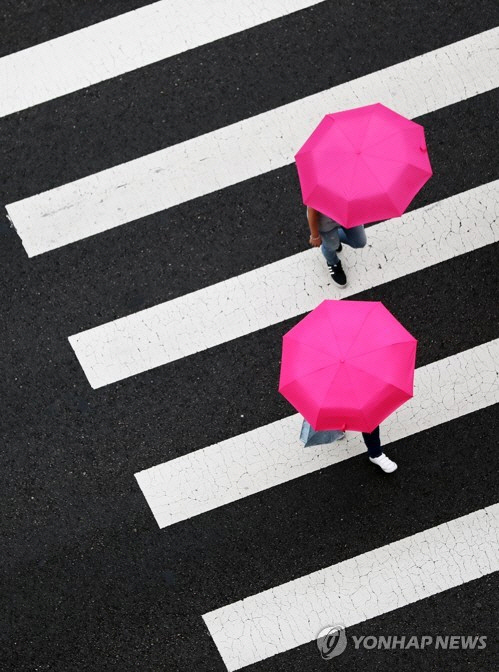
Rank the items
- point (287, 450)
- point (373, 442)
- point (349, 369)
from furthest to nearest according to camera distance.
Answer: point (287, 450), point (373, 442), point (349, 369)

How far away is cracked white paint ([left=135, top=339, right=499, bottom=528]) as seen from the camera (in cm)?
824

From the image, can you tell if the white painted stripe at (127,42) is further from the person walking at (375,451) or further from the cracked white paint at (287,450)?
the person walking at (375,451)

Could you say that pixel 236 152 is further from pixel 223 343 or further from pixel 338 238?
pixel 223 343

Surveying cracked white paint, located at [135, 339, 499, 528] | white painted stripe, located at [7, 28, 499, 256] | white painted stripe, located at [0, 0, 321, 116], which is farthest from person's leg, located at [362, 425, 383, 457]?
white painted stripe, located at [0, 0, 321, 116]

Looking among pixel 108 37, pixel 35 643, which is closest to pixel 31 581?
pixel 35 643

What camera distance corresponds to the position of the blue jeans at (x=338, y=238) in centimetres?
796

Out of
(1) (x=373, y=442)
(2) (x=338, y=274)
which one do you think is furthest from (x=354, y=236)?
(1) (x=373, y=442)

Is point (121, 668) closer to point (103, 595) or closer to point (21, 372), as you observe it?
point (103, 595)

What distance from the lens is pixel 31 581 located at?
27.4ft

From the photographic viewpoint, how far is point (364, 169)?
23.6 feet

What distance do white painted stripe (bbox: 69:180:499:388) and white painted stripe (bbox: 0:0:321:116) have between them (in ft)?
6.26

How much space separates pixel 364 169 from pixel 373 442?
76.4 inches

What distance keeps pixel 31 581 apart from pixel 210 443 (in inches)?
66.4

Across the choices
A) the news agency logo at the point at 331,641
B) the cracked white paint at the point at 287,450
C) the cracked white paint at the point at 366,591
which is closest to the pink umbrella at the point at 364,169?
the cracked white paint at the point at 287,450
